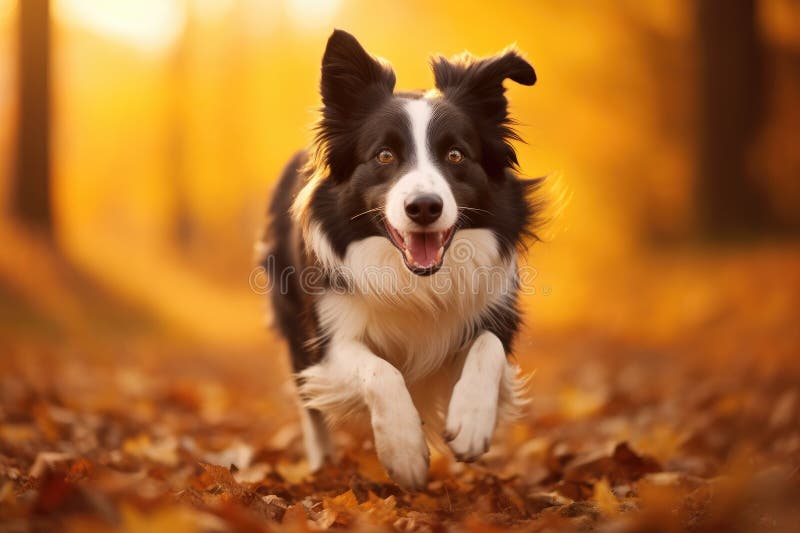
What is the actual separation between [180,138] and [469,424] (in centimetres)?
2312

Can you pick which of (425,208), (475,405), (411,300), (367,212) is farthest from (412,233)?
(475,405)

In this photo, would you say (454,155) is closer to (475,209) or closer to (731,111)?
(475,209)

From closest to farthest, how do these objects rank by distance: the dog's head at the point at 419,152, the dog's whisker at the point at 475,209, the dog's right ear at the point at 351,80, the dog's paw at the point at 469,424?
the dog's paw at the point at 469,424
the dog's head at the point at 419,152
the dog's whisker at the point at 475,209
the dog's right ear at the point at 351,80

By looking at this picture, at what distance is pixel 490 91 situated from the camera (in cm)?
451

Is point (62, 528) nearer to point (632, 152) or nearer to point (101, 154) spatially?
point (632, 152)

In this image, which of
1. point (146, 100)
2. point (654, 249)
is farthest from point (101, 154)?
point (654, 249)

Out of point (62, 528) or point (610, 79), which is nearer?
point (62, 528)

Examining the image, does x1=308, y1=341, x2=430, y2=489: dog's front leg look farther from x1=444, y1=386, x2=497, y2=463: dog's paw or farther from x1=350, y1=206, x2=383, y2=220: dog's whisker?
x1=350, y1=206, x2=383, y2=220: dog's whisker

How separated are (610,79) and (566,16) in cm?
174

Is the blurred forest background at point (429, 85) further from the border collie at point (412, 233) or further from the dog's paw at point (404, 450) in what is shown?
the dog's paw at point (404, 450)

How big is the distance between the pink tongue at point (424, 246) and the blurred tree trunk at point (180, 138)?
21.0 metres

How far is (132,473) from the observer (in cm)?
414

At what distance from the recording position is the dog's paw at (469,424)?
3539 mm

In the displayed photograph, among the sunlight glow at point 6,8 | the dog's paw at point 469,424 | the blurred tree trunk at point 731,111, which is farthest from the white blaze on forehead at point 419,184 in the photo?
the sunlight glow at point 6,8
